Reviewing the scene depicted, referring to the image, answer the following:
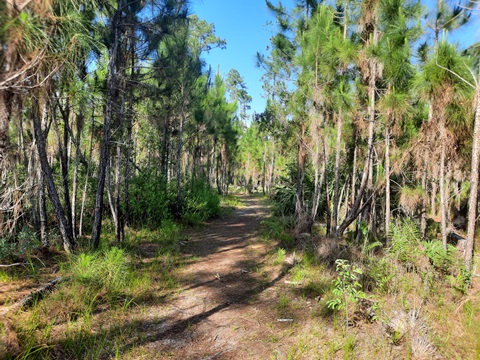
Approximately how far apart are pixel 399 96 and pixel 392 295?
4.06 meters

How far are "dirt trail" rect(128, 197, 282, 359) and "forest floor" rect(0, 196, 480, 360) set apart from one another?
14 millimetres

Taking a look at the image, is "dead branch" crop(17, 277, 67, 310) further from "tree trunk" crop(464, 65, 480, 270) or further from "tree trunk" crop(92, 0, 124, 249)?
"tree trunk" crop(464, 65, 480, 270)

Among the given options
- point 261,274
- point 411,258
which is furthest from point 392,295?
point 261,274

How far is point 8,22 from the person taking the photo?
2365 millimetres

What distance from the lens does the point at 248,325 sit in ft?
13.0

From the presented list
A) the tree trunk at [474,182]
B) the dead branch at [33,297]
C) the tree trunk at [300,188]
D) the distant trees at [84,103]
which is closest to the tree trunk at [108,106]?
the distant trees at [84,103]

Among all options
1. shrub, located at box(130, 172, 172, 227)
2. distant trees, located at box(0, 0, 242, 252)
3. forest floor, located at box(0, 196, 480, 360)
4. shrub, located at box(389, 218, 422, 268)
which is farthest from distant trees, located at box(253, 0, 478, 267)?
shrub, located at box(130, 172, 172, 227)

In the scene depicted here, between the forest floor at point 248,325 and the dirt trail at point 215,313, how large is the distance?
0.01m

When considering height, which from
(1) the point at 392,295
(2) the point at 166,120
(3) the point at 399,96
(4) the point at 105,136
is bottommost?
(1) the point at 392,295

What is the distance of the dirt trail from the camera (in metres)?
3.37

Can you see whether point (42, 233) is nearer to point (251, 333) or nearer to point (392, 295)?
point (251, 333)

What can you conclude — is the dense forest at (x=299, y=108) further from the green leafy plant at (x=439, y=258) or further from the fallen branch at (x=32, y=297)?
the fallen branch at (x=32, y=297)

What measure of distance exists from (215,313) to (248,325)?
0.64 m

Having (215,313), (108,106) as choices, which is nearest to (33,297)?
(215,313)
